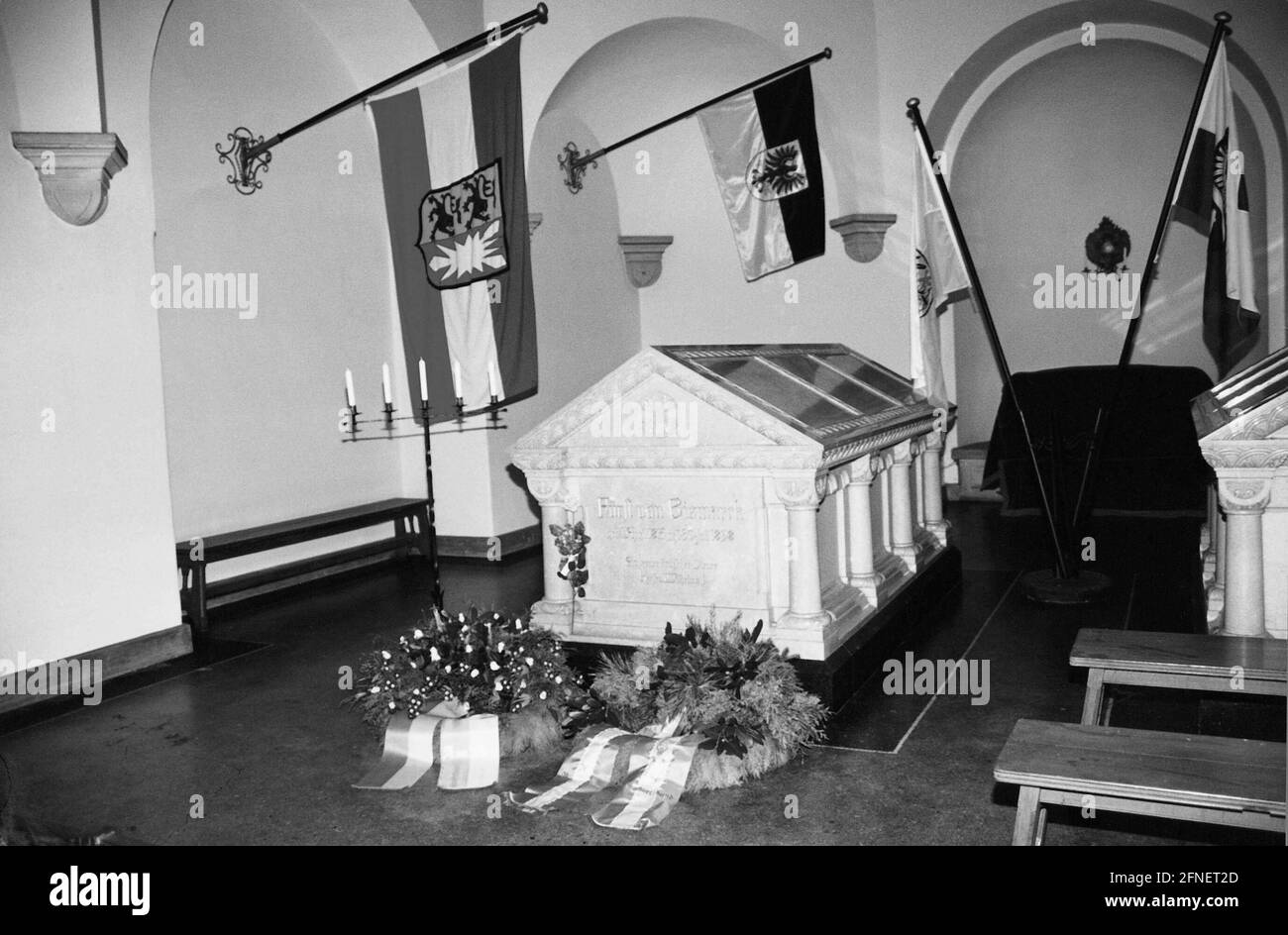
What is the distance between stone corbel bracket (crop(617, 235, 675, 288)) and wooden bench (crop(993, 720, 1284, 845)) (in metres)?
7.70

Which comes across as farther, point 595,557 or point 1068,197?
point 1068,197

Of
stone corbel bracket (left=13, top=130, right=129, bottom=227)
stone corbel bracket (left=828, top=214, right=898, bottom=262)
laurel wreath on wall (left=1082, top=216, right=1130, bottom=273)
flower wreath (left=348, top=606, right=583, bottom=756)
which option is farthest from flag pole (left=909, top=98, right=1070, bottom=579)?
stone corbel bracket (left=13, top=130, right=129, bottom=227)

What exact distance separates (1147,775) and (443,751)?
2.26 metres

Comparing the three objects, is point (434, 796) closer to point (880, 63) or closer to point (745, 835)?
point (745, 835)

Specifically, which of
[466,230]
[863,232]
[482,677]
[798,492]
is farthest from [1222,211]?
[482,677]

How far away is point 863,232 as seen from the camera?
348 inches

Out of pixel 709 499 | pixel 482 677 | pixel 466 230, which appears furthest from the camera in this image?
pixel 466 230

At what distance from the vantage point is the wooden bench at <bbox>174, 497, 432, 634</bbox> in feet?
19.9

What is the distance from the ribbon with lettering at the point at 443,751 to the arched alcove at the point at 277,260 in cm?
331

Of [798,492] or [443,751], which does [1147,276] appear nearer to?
[798,492]

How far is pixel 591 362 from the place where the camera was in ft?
31.4

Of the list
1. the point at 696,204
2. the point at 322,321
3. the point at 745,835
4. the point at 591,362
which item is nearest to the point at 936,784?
the point at 745,835

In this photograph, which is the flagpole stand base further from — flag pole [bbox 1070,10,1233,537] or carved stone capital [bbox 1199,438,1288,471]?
carved stone capital [bbox 1199,438,1288,471]

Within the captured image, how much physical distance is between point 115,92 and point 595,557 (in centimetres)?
312
